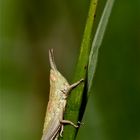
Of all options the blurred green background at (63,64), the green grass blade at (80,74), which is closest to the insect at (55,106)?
the blurred green background at (63,64)

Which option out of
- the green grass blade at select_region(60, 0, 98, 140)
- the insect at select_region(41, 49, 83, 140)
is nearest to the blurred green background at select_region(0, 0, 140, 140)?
the insect at select_region(41, 49, 83, 140)

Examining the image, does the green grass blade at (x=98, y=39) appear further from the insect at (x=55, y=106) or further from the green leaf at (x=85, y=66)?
the insect at (x=55, y=106)

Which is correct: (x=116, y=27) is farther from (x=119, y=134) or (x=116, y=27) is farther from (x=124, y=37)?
(x=119, y=134)

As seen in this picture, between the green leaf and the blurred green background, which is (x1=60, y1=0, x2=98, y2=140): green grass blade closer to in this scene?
the green leaf

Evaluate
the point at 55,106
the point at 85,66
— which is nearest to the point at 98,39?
the point at 85,66

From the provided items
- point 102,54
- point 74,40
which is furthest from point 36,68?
point 102,54

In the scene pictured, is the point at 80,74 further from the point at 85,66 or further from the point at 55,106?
the point at 55,106
